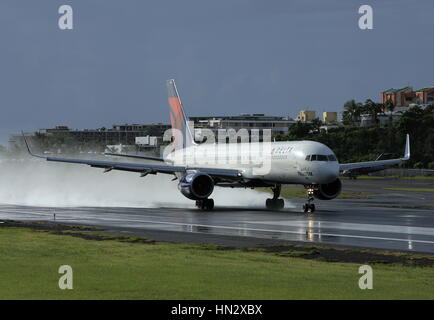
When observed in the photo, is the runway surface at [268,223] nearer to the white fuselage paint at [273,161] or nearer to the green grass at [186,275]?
the white fuselage paint at [273,161]

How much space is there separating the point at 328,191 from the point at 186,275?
102ft

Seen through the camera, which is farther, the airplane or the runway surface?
the airplane

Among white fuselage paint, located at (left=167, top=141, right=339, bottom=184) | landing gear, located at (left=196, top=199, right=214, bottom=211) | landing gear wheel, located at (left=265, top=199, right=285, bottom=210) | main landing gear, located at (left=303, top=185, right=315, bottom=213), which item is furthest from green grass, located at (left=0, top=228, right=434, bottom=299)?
landing gear wheel, located at (left=265, top=199, right=285, bottom=210)

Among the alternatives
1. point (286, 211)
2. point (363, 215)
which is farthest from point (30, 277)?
point (286, 211)

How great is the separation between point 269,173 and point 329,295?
111 feet

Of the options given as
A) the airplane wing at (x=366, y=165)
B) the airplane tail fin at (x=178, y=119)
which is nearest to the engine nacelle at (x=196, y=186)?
the airplane wing at (x=366, y=165)

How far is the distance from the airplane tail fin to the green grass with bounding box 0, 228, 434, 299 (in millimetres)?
36103

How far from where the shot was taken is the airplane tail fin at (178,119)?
62156 millimetres

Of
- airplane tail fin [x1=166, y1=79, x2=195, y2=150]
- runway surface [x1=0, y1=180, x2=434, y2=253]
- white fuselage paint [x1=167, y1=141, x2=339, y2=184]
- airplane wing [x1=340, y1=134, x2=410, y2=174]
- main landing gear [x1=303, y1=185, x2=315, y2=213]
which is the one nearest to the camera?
runway surface [x1=0, y1=180, x2=434, y2=253]

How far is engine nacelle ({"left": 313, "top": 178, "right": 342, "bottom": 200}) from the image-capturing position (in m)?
49.1

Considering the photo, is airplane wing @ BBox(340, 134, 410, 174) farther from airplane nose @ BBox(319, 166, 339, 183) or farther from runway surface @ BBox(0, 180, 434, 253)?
airplane nose @ BBox(319, 166, 339, 183)

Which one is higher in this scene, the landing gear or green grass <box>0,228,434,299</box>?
the landing gear

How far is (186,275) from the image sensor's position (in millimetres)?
19031

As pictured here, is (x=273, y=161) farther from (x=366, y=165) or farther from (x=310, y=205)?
(x=366, y=165)
